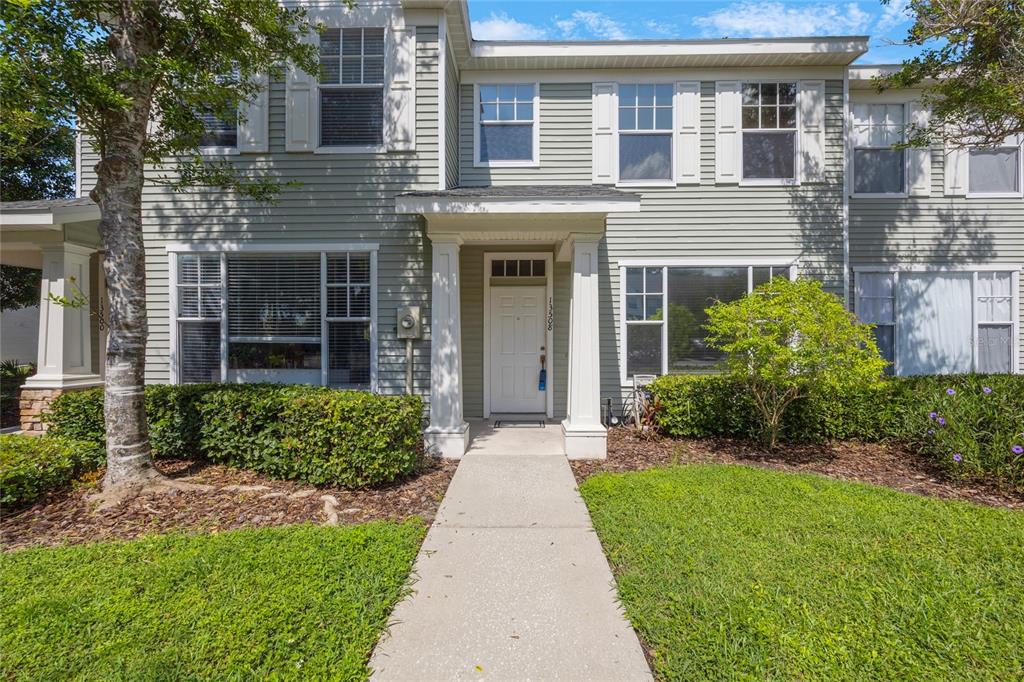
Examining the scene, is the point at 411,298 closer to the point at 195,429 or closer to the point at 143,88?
the point at 195,429

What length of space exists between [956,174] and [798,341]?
5697 mm

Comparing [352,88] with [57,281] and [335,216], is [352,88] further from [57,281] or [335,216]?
[57,281]

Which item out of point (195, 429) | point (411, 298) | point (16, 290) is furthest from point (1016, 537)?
point (16, 290)

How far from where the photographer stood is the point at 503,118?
7.75m

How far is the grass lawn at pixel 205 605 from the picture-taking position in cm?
227

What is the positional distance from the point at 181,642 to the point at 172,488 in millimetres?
2770

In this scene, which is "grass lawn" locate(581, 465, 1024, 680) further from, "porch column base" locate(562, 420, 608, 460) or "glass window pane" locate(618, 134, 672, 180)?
"glass window pane" locate(618, 134, 672, 180)

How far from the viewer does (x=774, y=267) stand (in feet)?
24.9

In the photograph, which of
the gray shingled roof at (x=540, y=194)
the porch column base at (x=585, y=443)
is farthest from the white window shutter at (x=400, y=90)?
the porch column base at (x=585, y=443)

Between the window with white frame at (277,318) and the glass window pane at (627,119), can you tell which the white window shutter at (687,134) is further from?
the window with white frame at (277,318)

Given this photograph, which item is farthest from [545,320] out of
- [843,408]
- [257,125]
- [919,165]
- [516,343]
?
[919,165]

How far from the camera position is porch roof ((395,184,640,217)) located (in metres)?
5.63

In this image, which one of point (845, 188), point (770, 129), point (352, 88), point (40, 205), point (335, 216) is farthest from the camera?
point (770, 129)

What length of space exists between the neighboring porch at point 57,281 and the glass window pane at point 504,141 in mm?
5591
